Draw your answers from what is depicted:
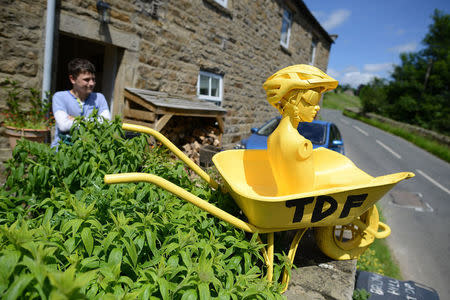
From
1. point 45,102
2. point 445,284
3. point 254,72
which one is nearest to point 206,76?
point 254,72

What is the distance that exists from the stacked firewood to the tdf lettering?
11.6ft

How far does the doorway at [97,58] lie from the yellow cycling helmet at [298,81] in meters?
3.45

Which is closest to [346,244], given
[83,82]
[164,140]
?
[164,140]

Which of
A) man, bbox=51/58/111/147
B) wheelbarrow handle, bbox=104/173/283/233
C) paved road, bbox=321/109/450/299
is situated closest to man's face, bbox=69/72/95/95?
man, bbox=51/58/111/147

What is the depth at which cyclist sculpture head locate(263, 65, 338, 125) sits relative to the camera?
1727 millimetres

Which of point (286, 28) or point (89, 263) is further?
point (286, 28)

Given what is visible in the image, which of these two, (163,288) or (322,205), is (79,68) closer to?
(163,288)

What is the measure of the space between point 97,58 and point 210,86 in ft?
8.90

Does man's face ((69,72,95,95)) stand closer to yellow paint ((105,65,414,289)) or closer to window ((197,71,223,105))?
yellow paint ((105,65,414,289))

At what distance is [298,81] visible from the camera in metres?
1.71

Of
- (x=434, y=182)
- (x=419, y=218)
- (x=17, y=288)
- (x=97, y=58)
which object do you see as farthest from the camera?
(x=434, y=182)

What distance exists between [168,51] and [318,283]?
15.0 ft

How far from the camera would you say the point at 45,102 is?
11.1ft

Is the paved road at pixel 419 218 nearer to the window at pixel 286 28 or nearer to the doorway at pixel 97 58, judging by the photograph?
the window at pixel 286 28
